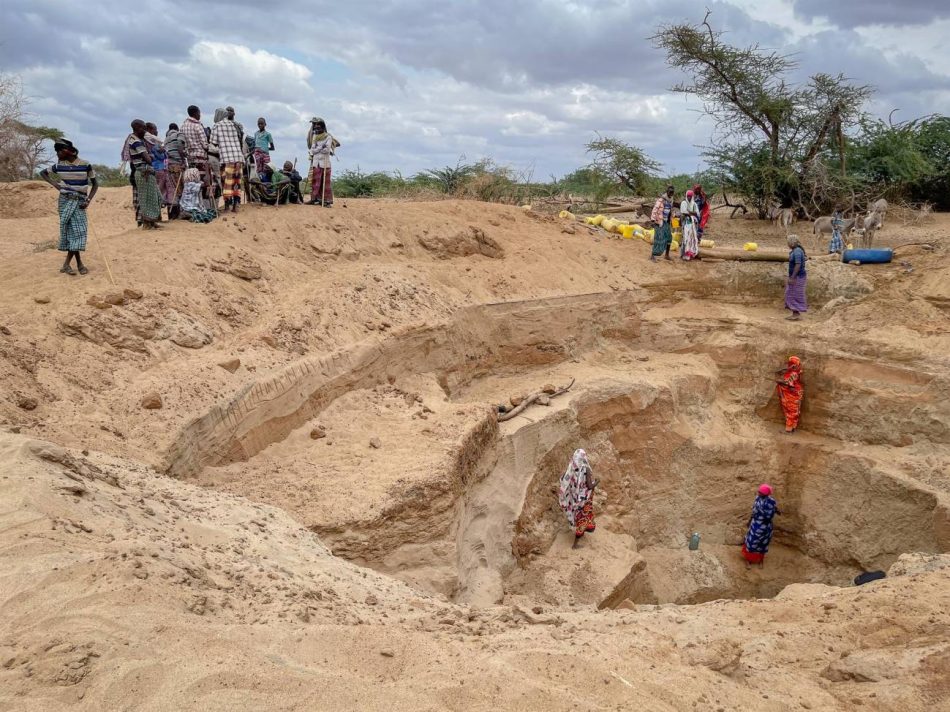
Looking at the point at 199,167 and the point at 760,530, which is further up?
the point at 199,167

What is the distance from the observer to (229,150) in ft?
32.3

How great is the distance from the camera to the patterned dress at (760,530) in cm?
988

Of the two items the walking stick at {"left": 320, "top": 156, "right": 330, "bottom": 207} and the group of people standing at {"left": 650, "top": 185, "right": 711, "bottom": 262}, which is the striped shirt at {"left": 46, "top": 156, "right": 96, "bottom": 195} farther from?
the group of people standing at {"left": 650, "top": 185, "right": 711, "bottom": 262}

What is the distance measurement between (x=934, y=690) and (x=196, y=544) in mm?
3746

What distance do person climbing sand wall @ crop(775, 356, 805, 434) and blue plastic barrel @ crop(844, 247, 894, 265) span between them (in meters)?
2.48

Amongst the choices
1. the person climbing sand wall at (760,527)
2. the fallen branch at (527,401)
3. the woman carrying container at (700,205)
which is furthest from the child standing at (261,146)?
the person climbing sand wall at (760,527)

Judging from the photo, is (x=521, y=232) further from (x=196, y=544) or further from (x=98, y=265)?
(x=196, y=544)

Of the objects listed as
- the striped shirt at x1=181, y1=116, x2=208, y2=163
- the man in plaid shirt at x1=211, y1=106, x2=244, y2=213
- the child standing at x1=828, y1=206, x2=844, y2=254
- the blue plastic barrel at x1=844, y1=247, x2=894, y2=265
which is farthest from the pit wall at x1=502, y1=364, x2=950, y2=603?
the striped shirt at x1=181, y1=116, x2=208, y2=163

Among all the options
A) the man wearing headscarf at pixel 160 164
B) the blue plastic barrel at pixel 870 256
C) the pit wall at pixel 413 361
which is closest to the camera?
the pit wall at pixel 413 361

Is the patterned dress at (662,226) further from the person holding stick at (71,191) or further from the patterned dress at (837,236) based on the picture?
→ the person holding stick at (71,191)

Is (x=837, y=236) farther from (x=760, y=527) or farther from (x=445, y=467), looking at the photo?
(x=445, y=467)

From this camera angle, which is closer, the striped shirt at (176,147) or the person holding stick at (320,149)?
the striped shirt at (176,147)

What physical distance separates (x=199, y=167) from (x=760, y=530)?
915 centimetres

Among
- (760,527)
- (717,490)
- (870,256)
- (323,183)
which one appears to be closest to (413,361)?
(323,183)
